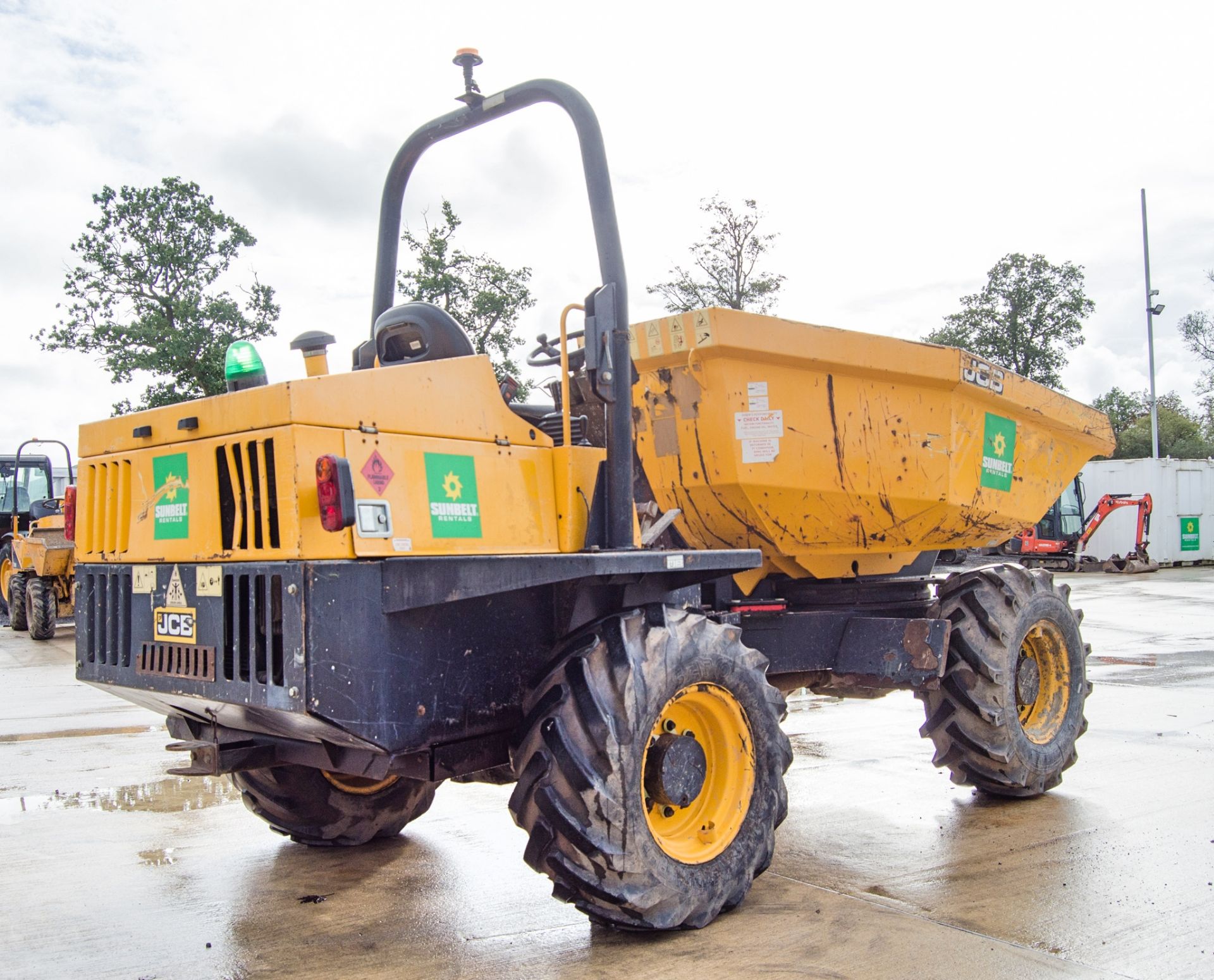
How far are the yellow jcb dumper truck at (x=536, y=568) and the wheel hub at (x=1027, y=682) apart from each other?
56cm

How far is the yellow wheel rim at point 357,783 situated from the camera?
4805 mm

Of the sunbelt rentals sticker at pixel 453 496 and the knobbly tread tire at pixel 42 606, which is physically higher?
the sunbelt rentals sticker at pixel 453 496

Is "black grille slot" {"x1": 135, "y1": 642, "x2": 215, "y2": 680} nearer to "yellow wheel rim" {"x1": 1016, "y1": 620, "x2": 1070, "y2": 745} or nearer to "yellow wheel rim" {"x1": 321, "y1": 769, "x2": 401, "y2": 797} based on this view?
"yellow wheel rim" {"x1": 321, "y1": 769, "x2": 401, "y2": 797}

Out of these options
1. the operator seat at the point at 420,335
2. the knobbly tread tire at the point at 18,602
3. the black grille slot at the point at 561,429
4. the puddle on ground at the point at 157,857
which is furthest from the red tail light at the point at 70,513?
the knobbly tread tire at the point at 18,602

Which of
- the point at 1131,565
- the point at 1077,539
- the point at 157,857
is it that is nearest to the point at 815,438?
A: the point at 157,857

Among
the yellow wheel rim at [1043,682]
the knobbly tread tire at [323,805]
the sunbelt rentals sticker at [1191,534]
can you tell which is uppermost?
the sunbelt rentals sticker at [1191,534]

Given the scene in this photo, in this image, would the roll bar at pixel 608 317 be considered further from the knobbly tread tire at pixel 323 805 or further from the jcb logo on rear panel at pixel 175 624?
the knobbly tread tire at pixel 323 805

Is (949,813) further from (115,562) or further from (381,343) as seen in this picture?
(115,562)

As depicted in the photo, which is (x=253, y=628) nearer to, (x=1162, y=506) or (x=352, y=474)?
(x=352, y=474)

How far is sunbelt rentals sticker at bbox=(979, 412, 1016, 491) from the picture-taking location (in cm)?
576

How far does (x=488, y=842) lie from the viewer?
5082 mm

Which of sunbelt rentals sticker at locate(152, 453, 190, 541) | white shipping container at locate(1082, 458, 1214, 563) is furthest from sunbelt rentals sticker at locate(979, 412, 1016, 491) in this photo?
white shipping container at locate(1082, 458, 1214, 563)

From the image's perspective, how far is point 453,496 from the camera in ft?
11.7

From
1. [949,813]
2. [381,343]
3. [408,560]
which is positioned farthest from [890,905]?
[381,343]
